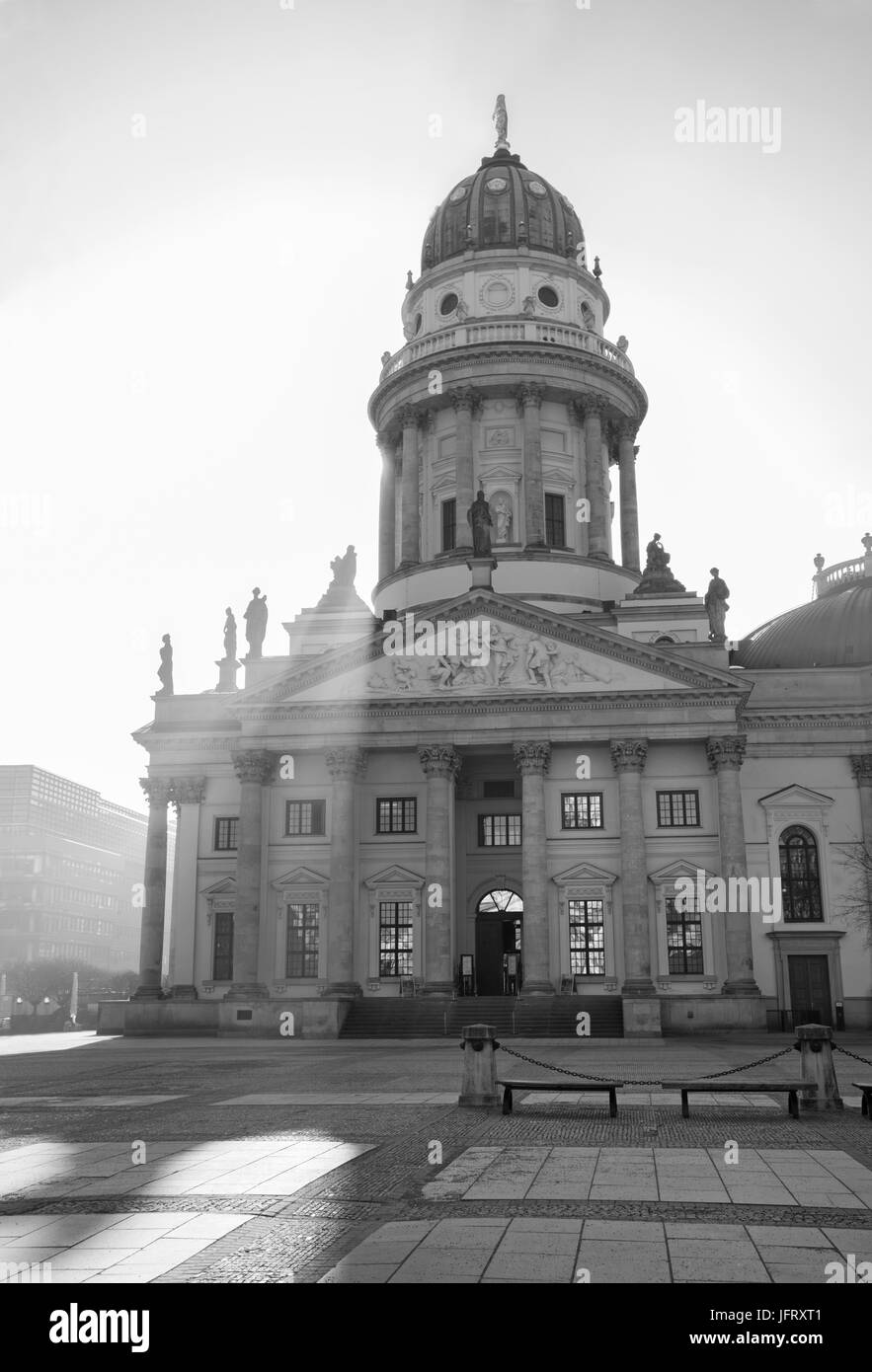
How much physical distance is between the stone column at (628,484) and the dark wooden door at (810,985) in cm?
2503

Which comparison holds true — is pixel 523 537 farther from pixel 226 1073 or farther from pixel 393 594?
pixel 226 1073

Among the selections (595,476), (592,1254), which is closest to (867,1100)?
(592,1254)

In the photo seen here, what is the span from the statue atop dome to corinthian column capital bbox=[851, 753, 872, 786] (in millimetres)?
46015

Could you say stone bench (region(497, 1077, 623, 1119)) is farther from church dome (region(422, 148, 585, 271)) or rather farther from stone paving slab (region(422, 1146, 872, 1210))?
church dome (region(422, 148, 585, 271))

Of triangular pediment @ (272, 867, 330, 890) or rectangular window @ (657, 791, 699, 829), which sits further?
triangular pediment @ (272, 867, 330, 890)

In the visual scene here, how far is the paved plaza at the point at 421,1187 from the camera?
33.2 feet

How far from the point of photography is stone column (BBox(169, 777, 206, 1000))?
56.2m

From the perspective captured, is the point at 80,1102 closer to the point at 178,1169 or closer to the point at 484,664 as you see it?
the point at 178,1169

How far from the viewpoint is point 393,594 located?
6838cm

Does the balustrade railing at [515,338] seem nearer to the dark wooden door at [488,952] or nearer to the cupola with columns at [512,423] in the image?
the cupola with columns at [512,423]

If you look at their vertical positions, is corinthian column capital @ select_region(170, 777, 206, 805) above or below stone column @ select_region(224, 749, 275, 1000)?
above

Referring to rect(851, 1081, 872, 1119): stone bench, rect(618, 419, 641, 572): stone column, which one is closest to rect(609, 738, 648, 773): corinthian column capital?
rect(618, 419, 641, 572): stone column

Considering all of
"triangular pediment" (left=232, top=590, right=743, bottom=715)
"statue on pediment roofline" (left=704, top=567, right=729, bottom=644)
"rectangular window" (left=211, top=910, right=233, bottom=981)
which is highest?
"statue on pediment roofline" (left=704, top=567, right=729, bottom=644)
